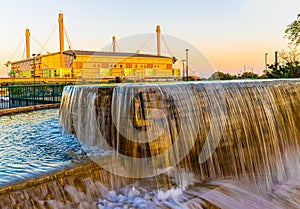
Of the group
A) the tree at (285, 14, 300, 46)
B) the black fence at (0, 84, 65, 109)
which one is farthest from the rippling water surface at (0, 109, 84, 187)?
the tree at (285, 14, 300, 46)

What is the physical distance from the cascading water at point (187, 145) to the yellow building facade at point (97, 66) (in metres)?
39.3

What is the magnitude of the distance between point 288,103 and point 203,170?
186 inches

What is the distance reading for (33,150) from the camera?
227 inches

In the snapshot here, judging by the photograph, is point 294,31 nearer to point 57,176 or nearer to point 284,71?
point 284,71

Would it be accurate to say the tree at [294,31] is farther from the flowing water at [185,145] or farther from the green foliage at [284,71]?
the flowing water at [185,145]

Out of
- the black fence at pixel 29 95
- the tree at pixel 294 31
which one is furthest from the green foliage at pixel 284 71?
the black fence at pixel 29 95

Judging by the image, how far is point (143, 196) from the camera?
178 inches

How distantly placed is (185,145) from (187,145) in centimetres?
6

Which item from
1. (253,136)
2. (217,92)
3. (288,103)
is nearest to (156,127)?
(217,92)

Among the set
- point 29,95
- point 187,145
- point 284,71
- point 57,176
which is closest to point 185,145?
point 187,145

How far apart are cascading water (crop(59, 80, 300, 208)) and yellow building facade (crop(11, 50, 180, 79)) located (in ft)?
129

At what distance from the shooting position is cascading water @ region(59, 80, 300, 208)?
482cm

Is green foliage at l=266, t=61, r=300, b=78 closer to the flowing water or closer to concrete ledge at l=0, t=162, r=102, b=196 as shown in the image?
the flowing water

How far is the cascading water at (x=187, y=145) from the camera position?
4.82m
